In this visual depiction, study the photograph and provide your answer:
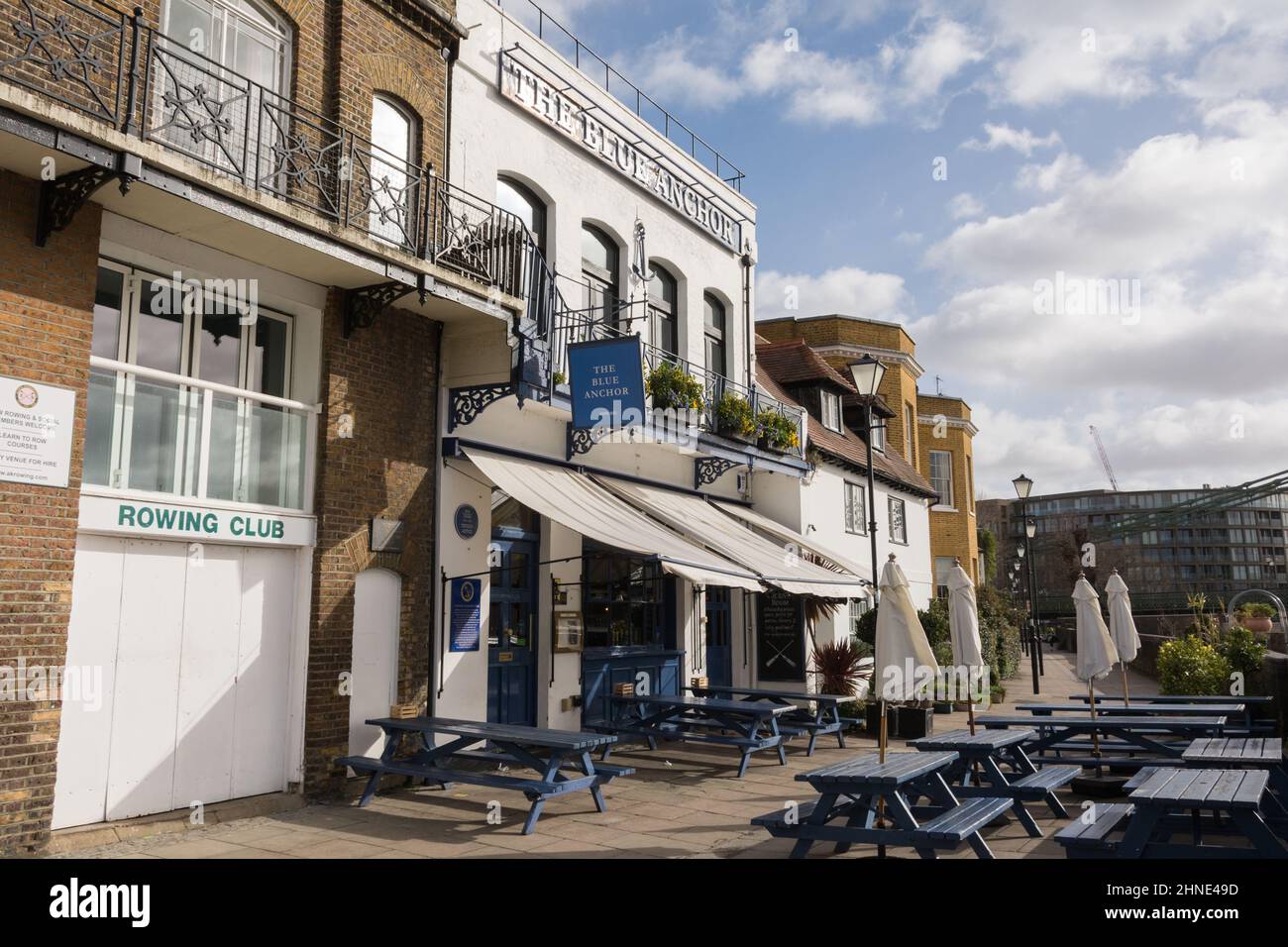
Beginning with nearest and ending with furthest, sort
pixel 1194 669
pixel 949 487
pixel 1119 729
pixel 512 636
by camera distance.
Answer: pixel 1119 729 → pixel 512 636 → pixel 1194 669 → pixel 949 487

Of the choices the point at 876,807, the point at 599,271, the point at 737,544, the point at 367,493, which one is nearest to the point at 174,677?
the point at 367,493

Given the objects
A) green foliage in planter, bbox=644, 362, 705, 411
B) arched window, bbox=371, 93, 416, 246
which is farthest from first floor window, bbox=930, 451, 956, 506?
arched window, bbox=371, 93, 416, 246

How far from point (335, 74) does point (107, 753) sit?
6858 mm

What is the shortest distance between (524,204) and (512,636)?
18.9 feet

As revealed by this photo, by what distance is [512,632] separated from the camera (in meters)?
12.4

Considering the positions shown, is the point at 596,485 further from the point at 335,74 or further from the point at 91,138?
the point at 91,138

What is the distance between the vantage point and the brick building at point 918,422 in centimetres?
2933

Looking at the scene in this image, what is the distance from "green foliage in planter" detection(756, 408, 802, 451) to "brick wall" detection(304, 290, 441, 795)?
25.2 ft

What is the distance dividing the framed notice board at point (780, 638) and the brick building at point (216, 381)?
9.48 metres

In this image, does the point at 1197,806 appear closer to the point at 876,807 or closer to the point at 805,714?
the point at 876,807

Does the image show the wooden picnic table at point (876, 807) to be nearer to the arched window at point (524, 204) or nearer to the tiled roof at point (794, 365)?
the arched window at point (524, 204)

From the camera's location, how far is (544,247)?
13477mm
